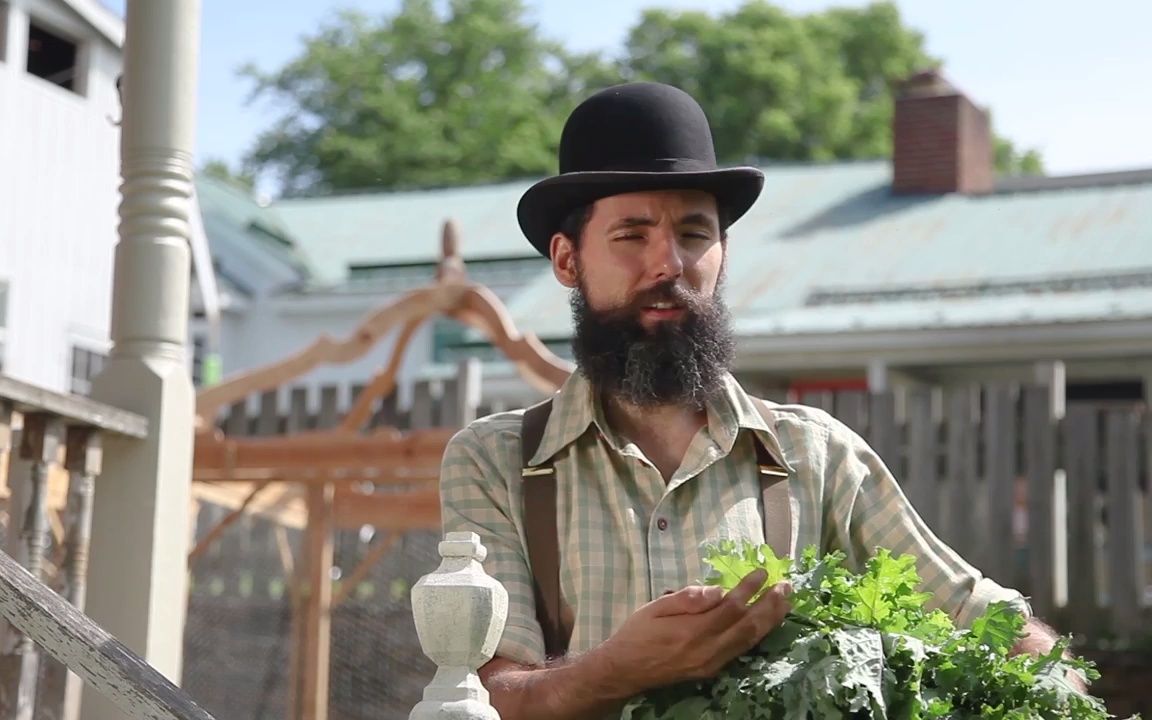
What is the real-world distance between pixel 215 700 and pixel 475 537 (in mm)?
9418

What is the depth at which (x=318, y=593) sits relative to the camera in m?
8.83

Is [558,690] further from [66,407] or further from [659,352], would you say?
[66,407]

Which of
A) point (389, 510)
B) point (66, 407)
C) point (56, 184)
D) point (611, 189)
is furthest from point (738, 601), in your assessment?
point (56, 184)

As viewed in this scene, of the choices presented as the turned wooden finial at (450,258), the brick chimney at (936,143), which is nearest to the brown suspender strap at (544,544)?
the turned wooden finial at (450,258)

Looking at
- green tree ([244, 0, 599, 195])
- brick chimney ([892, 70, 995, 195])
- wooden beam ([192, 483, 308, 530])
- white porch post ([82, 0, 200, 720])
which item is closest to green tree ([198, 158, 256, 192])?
green tree ([244, 0, 599, 195])

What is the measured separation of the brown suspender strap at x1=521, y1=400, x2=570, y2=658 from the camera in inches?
105

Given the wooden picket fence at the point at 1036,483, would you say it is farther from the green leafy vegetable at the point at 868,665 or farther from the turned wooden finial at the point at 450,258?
the green leafy vegetable at the point at 868,665

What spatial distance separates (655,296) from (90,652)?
1.07 meters

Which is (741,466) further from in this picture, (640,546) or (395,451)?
(395,451)

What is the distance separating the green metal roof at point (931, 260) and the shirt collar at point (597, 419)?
12.1 meters

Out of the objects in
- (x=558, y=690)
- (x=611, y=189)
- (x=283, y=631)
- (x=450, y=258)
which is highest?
(x=450, y=258)

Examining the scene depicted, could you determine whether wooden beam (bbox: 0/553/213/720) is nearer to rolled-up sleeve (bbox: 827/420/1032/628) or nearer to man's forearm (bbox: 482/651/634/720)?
man's forearm (bbox: 482/651/634/720)

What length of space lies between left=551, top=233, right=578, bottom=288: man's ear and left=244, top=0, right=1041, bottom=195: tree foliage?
104 ft

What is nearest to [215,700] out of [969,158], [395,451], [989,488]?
[395,451]
